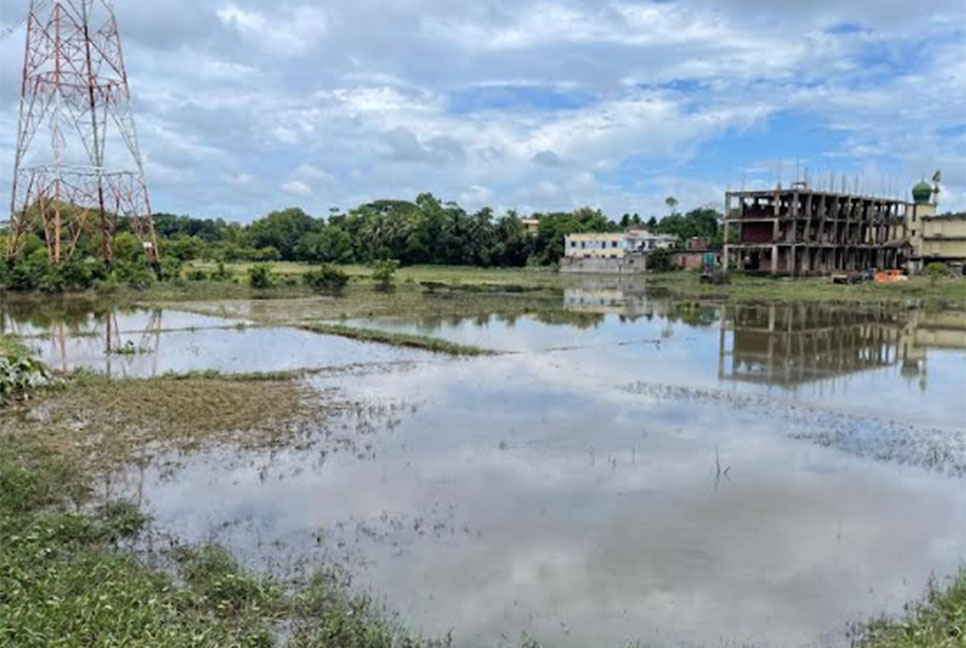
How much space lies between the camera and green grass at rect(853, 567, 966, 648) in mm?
4984

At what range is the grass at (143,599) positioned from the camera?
15.4ft

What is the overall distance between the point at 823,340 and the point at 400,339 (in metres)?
11.5

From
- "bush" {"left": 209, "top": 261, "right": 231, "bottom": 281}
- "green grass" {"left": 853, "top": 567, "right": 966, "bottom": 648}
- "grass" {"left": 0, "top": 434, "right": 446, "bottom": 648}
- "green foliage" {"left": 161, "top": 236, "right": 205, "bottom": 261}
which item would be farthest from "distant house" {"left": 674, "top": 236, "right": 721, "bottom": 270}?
"grass" {"left": 0, "top": 434, "right": 446, "bottom": 648}

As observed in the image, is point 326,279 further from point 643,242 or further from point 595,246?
point 643,242

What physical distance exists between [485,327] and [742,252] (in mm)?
32300

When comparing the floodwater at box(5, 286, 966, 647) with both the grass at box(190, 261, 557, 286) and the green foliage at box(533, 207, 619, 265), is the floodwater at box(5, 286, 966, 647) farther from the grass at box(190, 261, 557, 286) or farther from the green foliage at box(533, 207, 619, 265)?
the green foliage at box(533, 207, 619, 265)

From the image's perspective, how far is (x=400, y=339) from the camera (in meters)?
20.3

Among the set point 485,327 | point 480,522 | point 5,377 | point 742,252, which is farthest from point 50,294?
point 742,252

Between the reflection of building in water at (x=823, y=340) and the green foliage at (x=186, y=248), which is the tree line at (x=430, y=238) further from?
the reflection of building in water at (x=823, y=340)

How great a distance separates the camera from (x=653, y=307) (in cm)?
3161

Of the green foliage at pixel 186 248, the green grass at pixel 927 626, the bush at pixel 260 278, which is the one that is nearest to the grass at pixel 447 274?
the green foliage at pixel 186 248

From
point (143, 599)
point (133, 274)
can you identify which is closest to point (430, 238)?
point (133, 274)

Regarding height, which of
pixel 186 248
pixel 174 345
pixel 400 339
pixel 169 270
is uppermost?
pixel 186 248

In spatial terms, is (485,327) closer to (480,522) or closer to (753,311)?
(753,311)
